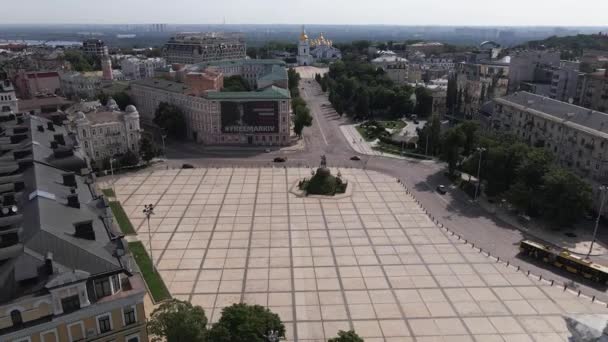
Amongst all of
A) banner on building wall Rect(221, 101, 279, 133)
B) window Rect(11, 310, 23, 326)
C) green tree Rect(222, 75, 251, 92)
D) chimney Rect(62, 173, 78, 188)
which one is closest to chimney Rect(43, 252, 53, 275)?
window Rect(11, 310, 23, 326)

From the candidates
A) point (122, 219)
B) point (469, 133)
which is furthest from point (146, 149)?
point (469, 133)

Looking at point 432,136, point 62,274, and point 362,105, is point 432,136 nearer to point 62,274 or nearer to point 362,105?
point 362,105

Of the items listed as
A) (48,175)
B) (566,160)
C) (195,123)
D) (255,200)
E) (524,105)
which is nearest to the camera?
(48,175)

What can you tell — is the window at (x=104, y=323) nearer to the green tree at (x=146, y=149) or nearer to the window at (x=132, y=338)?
the window at (x=132, y=338)

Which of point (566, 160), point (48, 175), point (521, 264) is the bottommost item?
point (521, 264)

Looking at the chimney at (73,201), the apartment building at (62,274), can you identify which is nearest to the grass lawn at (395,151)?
the apartment building at (62,274)

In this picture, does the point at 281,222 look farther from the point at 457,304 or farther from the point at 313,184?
the point at 457,304

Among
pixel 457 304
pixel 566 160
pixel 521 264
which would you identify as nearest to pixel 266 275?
pixel 457 304
